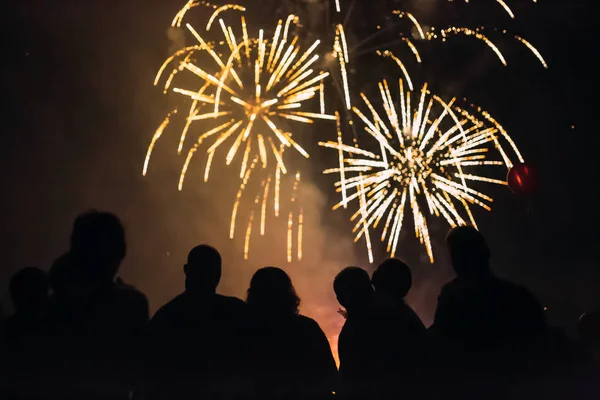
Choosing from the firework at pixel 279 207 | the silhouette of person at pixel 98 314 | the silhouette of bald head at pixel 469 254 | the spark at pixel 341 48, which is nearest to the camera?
the silhouette of person at pixel 98 314

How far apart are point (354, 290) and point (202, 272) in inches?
29.7

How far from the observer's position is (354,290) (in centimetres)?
288

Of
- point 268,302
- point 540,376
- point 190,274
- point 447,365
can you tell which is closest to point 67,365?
point 190,274

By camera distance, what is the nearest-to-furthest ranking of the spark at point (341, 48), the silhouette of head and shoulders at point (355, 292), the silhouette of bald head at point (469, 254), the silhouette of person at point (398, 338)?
the silhouette of bald head at point (469, 254), the silhouette of person at point (398, 338), the silhouette of head and shoulders at point (355, 292), the spark at point (341, 48)

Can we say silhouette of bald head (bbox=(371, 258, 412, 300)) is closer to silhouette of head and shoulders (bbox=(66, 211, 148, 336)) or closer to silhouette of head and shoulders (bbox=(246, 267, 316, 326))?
silhouette of head and shoulders (bbox=(246, 267, 316, 326))

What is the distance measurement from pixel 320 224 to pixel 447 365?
12.5 m

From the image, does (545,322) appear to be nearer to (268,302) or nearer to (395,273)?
(395,273)

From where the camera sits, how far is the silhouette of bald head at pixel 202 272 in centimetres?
265

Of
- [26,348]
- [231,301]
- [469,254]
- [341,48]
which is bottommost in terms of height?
[26,348]

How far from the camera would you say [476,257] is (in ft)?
8.53

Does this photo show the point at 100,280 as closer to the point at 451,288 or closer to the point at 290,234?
the point at 451,288

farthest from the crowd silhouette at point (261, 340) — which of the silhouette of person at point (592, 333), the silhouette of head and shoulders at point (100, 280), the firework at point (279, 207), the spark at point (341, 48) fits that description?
the firework at point (279, 207)

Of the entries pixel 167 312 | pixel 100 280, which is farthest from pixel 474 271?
pixel 100 280

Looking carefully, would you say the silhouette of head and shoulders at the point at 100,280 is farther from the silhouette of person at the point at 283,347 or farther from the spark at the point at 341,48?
the spark at the point at 341,48
